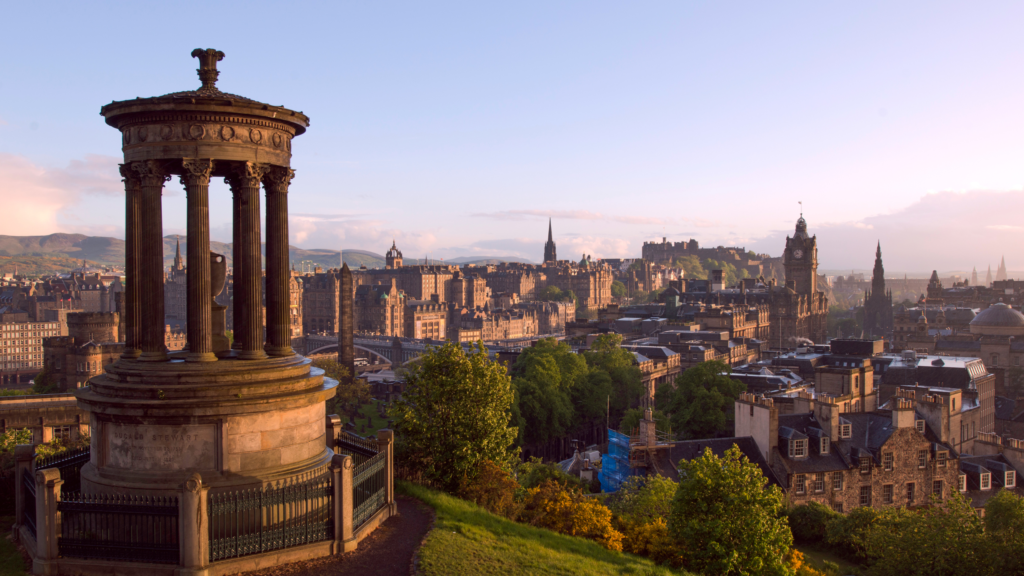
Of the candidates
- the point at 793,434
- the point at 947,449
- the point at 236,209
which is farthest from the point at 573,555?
the point at 947,449

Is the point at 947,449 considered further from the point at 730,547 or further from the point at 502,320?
the point at 502,320

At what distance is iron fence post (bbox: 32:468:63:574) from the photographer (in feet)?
43.8

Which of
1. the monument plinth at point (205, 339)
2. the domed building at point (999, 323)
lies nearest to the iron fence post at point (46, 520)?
the monument plinth at point (205, 339)

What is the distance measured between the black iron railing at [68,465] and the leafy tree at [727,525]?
1593 centimetres

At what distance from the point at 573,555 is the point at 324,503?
5.80 metres

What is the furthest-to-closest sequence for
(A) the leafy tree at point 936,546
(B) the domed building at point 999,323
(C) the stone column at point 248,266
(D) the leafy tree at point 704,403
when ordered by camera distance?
1. (B) the domed building at point 999,323
2. (D) the leafy tree at point 704,403
3. (A) the leafy tree at point 936,546
4. (C) the stone column at point 248,266

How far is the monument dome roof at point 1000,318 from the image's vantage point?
102 metres

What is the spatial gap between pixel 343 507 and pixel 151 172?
25.8 feet

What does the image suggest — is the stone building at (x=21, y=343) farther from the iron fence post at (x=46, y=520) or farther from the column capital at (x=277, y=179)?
the iron fence post at (x=46, y=520)

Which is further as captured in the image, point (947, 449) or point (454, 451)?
point (947, 449)

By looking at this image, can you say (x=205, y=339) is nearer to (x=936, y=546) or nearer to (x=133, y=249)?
(x=133, y=249)

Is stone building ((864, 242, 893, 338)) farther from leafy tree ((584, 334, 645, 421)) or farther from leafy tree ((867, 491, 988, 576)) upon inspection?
leafy tree ((867, 491, 988, 576))

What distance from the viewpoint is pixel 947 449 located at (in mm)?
40156

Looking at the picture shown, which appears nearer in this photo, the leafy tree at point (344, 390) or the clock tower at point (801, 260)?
the leafy tree at point (344, 390)
